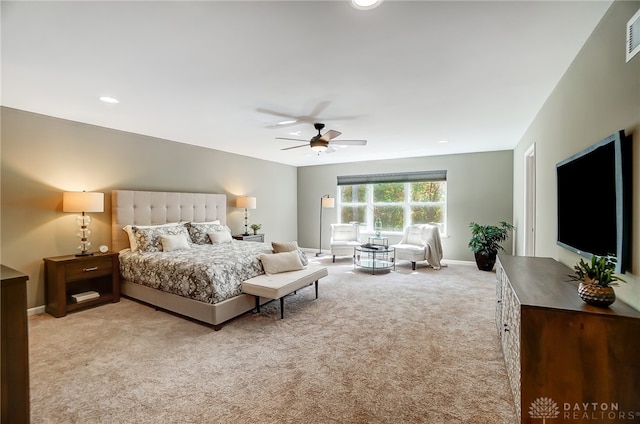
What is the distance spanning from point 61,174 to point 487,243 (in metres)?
6.93

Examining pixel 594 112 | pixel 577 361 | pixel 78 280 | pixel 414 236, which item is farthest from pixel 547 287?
pixel 78 280

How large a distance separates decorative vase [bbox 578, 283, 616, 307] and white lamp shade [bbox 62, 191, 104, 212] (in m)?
4.75

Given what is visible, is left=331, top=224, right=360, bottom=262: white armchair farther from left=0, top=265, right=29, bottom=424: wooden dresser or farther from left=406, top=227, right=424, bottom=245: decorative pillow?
left=0, top=265, right=29, bottom=424: wooden dresser

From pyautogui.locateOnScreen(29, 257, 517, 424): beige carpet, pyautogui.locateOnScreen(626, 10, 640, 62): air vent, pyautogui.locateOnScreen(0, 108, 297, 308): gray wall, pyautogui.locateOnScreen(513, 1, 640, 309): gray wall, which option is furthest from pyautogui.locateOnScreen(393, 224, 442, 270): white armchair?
pyautogui.locateOnScreen(626, 10, 640, 62): air vent

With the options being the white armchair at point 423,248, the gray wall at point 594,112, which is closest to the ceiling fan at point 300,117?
the gray wall at point 594,112

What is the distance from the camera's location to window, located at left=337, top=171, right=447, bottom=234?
6.60m

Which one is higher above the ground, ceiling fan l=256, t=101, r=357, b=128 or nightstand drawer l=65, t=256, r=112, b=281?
ceiling fan l=256, t=101, r=357, b=128

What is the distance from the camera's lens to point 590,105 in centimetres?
193

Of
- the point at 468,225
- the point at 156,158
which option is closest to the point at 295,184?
the point at 156,158

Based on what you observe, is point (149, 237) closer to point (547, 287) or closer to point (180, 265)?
point (180, 265)

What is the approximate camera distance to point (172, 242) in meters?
4.17

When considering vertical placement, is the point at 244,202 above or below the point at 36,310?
above

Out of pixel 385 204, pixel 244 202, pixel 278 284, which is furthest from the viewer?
pixel 385 204

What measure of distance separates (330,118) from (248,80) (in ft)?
4.44
